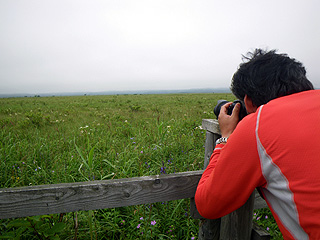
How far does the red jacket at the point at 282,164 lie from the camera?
67cm

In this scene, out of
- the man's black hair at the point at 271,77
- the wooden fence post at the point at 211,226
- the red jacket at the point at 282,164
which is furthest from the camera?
the wooden fence post at the point at 211,226

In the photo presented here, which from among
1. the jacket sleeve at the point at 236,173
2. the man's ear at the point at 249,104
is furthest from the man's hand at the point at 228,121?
the jacket sleeve at the point at 236,173

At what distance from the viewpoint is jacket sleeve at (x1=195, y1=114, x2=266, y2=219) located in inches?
29.2

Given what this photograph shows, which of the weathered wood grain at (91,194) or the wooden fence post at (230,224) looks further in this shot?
the wooden fence post at (230,224)

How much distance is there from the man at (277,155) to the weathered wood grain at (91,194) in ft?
0.74

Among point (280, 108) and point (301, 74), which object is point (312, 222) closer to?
point (280, 108)

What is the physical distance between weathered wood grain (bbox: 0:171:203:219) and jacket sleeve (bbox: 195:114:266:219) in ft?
0.92

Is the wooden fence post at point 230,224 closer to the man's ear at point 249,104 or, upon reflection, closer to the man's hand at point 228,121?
the man's hand at point 228,121

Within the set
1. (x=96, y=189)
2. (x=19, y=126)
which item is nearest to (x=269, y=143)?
(x=96, y=189)

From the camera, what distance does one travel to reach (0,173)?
223cm

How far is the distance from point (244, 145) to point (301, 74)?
50 cm

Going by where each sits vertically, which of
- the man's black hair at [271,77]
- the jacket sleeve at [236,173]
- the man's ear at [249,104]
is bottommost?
the jacket sleeve at [236,173]

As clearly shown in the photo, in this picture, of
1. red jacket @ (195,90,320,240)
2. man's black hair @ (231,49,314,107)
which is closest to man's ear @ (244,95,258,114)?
man's black hair @ (231,49,314,107)

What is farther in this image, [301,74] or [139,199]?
[139,199]
